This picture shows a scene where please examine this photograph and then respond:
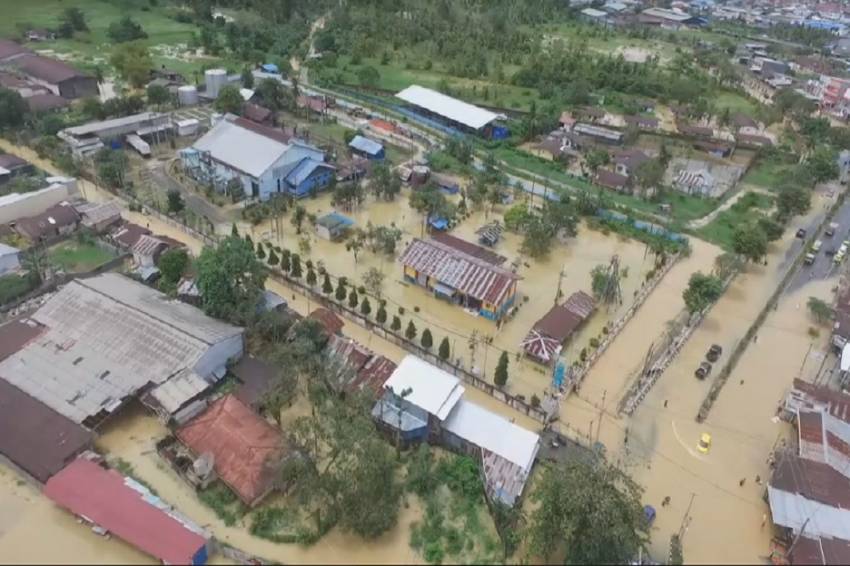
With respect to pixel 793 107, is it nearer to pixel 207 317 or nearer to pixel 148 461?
pixel 207 317

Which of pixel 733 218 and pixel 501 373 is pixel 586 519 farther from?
pixel 733 218

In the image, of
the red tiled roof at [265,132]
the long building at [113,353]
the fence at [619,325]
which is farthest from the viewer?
the red tiled roof at [265,132]

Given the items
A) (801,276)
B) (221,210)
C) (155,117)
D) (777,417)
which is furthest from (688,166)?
(155,117)

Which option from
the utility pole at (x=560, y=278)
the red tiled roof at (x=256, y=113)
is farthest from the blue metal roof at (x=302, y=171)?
the utility pole at (x=560, y=278)

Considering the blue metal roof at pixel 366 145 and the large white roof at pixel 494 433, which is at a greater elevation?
the large white roof at pixel 494 433

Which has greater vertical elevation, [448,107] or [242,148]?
[242,148]

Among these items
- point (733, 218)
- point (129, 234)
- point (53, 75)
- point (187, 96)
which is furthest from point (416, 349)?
point (53, 75)

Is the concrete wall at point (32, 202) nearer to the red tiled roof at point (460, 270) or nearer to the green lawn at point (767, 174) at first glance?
the red tiled roof at point (460, 270)
